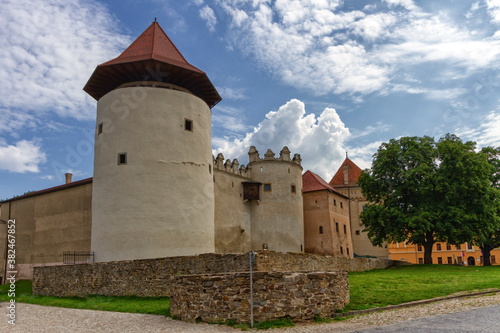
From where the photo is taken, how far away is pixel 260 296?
36.6 ft

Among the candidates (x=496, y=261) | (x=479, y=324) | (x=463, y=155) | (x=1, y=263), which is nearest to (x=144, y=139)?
(x=1, y=263)

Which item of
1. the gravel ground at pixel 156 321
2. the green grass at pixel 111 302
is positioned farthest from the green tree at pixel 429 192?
the green grass at pixel 111 302

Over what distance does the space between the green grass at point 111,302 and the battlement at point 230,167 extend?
623 inches

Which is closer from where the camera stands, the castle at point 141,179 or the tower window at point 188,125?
the castle at point 141,179

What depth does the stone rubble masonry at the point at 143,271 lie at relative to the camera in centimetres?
1684

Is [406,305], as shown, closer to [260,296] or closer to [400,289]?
[400,289]

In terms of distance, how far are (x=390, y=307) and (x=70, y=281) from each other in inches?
554

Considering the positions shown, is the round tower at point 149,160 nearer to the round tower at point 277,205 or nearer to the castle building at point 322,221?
the round tower at point 277,205

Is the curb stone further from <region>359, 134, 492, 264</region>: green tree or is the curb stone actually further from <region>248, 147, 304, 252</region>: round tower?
<region>248, 147, 304, 252</region>: round tower

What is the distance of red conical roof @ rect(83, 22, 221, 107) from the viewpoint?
24922mm

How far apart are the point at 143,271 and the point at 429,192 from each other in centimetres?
2202

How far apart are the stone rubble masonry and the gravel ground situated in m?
2.99

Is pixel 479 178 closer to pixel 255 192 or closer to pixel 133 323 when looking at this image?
pixel 255 192

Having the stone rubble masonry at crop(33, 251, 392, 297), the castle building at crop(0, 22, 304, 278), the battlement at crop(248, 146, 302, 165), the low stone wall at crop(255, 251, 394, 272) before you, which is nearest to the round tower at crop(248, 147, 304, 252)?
the battlement at crop(248, 146, 302, 165)
